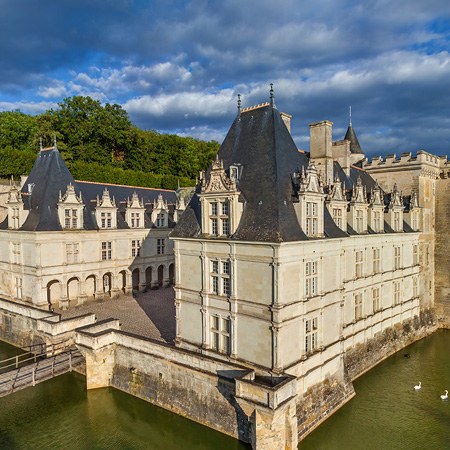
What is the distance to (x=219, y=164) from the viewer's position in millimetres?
16719

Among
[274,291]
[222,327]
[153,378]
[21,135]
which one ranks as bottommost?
[153,378]

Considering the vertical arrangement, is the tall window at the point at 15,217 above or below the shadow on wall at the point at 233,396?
above

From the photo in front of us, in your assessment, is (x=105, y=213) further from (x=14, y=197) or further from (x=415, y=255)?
(x=415, y=255)

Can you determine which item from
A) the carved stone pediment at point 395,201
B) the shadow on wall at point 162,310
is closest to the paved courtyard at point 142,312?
the shadow on wall at point 162,310

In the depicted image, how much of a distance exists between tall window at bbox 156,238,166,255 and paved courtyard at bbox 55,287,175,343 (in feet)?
12.8

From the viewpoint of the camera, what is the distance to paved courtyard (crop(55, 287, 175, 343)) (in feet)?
75.2

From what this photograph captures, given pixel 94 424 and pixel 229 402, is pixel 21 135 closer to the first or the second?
pixel 94 424

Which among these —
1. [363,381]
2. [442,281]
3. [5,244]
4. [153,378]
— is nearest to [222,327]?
[153,378]

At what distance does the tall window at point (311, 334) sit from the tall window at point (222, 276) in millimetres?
3782

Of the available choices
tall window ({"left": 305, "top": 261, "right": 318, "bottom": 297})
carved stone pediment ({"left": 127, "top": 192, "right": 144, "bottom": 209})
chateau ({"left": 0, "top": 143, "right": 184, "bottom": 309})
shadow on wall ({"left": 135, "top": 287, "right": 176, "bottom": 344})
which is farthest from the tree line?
tall window ({"left": 305, "top": 261, "right": 318, "bottom": 297})

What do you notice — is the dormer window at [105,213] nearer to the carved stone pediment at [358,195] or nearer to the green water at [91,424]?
the green water at [91,424]

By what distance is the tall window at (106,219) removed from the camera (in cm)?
3090

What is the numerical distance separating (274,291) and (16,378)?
12751 millimetres

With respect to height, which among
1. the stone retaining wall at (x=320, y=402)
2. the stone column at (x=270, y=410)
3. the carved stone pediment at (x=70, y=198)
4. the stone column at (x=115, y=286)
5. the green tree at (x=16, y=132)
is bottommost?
the stone retaining wall at (x=320, y=402)
